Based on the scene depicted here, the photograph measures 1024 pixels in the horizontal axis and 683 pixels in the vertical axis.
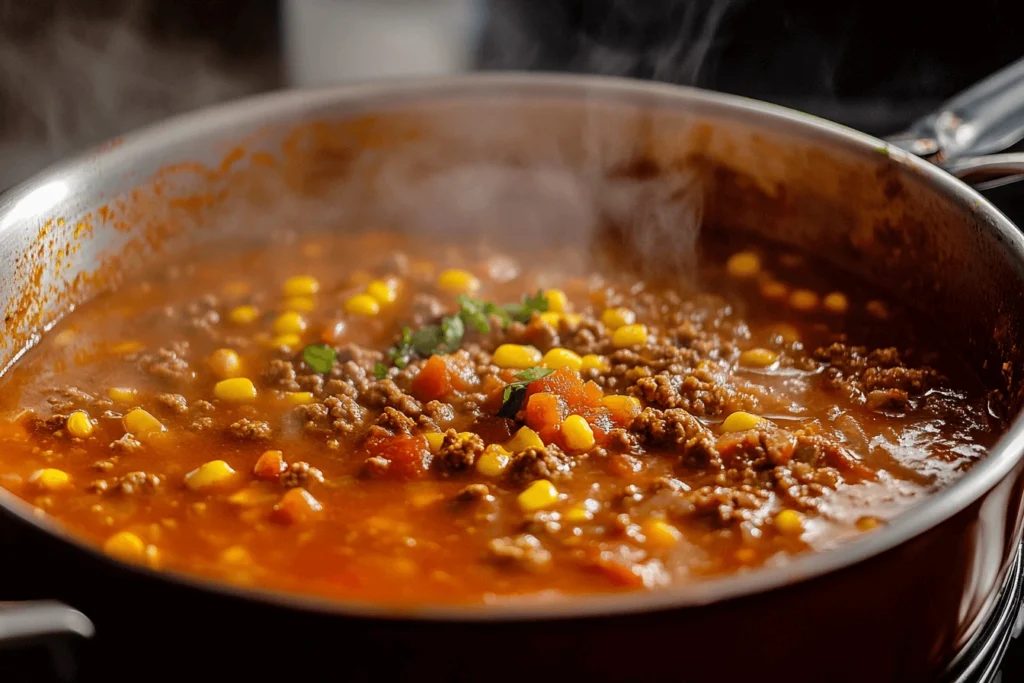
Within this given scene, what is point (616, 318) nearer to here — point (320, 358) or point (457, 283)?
point (457, 283)

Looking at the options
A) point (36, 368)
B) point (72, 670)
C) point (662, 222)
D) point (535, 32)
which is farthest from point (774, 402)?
point (535, 32)

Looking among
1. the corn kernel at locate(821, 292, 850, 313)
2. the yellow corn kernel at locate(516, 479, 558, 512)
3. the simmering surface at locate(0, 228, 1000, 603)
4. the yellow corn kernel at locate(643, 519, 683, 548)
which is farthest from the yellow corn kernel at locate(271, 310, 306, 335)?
the corn kernel at locate(821, 292, 850, 313)

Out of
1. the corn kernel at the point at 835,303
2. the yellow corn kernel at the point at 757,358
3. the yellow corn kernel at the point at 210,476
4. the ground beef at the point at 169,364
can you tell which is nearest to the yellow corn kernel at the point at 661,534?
the yellow corn kernel at the point at 757,358

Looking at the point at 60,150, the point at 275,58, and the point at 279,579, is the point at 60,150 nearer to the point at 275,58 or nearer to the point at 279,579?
the point at 275,58

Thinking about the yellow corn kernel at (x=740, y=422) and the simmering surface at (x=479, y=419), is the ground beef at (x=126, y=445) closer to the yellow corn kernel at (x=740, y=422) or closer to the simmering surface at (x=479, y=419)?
the simmering surface at (x=479, y=419)

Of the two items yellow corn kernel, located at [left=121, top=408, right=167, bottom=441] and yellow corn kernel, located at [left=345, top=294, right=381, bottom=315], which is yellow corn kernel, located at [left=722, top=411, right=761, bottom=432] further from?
yellow corn kernel, located at [left=121, top=408, right=167, bottom=441]

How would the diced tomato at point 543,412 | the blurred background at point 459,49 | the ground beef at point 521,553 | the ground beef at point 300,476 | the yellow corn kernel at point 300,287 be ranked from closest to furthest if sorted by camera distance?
the ground beef at point 521,553 < the ground beef at point 300,476 < the diced tomato at point 543,412 < the yellow corn kernel at point 300,287 < the blurred background at point 459,49

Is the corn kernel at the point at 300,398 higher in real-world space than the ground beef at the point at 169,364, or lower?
lower

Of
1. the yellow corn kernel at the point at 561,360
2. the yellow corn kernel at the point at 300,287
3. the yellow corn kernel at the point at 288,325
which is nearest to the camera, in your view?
the yellow corn kernel at the point at 561,360
